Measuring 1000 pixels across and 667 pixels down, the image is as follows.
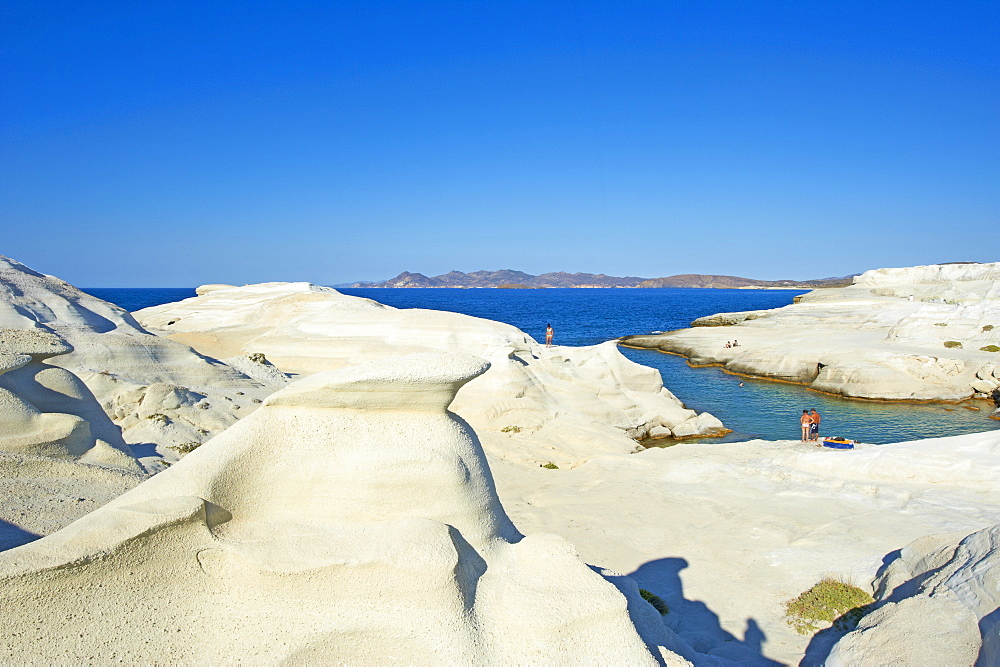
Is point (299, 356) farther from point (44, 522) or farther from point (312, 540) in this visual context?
point (312, 540)

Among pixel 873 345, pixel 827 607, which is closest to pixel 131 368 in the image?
pixel 827 607

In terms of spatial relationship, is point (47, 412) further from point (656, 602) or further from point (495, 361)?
point (495, 361)

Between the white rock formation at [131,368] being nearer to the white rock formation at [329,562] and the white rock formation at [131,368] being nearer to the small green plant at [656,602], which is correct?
the white rock formation at [329,562]

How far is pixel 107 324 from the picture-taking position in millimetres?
22031

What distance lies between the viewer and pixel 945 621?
20.9 ft

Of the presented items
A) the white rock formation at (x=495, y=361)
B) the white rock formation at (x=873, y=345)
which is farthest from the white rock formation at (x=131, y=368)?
the white rock formation at (x=873, y=345)

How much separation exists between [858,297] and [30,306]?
7970 cm

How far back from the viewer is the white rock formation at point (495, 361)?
21.8m

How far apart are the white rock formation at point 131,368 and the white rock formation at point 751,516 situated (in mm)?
8052

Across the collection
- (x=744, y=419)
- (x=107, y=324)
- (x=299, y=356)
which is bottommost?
(x=744, y=419)

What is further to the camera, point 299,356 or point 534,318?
point 534,318

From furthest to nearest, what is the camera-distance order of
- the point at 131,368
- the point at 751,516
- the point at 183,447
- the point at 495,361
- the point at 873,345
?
1. the point at 873,345
2. the point at 495,361
3. the point at 131,368
4. the point at 183,447
5. the point at 751,516

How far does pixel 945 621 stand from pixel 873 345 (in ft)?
130

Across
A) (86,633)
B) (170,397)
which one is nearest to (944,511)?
(86,633)
